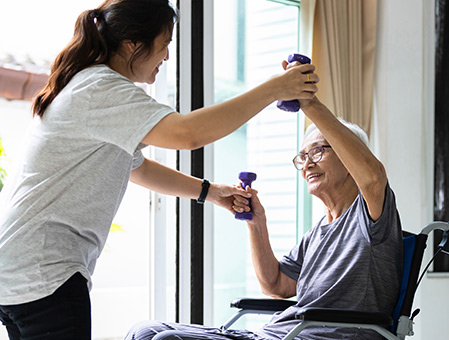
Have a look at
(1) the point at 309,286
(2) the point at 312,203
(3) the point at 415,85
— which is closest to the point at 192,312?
(2) the point at 312,203

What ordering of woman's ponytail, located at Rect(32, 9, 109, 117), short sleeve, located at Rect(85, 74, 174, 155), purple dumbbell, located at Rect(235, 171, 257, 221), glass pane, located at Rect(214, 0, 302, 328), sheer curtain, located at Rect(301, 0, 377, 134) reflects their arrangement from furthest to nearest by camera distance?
sheer curtain, located at Rect(301, 0, 377, 134)
glass pane, located at Rect(214, 0, 302, 328)
purple dumbbell, located at Rect(235, 171, 257, 221)
woman's ponytail, located at Rect(32, 9, 109, 117)
short sleeve, located at Rect(85, 74, 174, 155)

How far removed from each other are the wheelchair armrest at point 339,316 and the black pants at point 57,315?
568mm

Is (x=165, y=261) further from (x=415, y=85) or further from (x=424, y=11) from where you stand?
(x=424, y=11)

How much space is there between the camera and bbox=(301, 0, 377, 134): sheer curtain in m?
3.33

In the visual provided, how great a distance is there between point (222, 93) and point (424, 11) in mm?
1308

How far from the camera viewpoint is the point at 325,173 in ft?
6.67

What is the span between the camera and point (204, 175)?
303 centimetres

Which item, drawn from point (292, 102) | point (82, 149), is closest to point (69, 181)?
point (82, 149)

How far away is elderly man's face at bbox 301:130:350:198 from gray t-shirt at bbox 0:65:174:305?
32.8 inches

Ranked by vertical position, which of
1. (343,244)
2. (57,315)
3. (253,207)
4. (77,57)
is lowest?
(57,315)

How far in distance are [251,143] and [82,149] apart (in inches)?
74.8

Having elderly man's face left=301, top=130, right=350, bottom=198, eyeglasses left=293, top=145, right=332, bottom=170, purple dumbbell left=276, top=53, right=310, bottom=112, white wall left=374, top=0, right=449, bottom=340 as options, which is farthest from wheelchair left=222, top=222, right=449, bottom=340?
white wall left=374, top=0, right=449, bottom=340

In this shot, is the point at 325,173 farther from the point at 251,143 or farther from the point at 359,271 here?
the point at 251,143

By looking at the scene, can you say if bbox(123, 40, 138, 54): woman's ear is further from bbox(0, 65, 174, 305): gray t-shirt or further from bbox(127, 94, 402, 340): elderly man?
bbox(127, 94, 402, 340): elderly man
